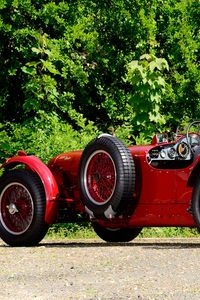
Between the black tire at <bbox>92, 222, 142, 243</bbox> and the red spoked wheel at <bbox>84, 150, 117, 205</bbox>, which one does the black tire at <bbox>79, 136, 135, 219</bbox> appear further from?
the black tire at <bbox>92, 222, 142, 243</bbox>

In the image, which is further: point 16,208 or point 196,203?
point 16,208

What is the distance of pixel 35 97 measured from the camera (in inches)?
664

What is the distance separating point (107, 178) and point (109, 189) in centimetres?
12

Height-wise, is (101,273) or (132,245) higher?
(101,273)

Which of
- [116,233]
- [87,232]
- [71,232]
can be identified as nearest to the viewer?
[116,233]

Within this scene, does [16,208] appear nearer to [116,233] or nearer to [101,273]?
[116,233]

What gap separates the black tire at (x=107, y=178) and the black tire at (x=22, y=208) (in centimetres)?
64

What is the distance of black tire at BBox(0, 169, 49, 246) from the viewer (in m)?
11.2

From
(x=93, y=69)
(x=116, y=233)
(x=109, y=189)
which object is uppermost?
(x=93, y=69)

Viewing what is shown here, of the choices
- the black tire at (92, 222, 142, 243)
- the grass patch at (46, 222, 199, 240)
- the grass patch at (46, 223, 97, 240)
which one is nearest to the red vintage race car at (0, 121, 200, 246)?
the black tire at (92, 222, 142, 243)

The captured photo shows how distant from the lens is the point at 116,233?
38.9 feet

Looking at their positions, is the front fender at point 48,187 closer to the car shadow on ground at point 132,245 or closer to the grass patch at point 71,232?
the car shadow on ground at point 132,245

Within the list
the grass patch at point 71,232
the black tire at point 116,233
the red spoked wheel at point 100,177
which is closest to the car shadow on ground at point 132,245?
the black tire at point 116,233

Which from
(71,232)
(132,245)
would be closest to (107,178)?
(132,245)
